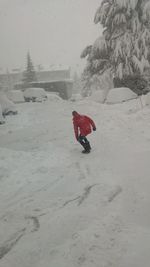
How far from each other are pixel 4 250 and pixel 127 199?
2.62 metres

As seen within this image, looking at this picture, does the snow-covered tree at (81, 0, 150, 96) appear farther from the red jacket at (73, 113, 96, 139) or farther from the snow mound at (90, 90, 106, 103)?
the red jacket at (73, 113, 96, 139)

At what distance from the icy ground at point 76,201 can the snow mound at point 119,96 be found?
907cm

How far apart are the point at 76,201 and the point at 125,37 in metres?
21.0

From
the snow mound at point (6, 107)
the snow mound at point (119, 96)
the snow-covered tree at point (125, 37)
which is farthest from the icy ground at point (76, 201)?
the snow-covered tree at point (125, 37)

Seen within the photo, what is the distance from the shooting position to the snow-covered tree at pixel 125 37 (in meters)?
25.0

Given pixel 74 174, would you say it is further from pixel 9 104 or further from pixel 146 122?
pixel 9 104

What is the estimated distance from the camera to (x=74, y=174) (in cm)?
873

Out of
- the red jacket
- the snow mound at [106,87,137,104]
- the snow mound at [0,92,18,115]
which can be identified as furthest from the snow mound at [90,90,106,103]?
the red jacket

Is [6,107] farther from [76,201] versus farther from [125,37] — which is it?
[76,201]

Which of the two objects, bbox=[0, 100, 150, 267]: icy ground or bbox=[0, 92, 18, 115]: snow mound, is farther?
bbox=[0, 92, 18, 115]: snow mound

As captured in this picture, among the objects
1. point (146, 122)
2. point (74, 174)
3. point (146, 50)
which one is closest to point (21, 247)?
point (74, 174)

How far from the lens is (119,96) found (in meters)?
23.0

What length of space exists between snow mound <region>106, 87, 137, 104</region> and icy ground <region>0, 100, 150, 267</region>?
357 inches

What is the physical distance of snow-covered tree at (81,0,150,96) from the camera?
82.2 feet
